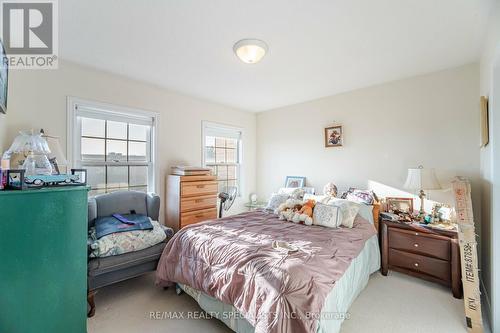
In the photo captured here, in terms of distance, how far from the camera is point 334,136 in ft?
12.2

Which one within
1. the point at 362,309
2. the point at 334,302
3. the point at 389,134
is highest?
the point at 389,134

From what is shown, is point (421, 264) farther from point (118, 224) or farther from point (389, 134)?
point (118, 224)

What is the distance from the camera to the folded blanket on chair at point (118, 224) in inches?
87.2

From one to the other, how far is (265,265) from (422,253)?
2.06m

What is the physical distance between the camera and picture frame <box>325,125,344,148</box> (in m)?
3.63

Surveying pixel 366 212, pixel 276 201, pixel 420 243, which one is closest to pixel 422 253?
pixel 420 243

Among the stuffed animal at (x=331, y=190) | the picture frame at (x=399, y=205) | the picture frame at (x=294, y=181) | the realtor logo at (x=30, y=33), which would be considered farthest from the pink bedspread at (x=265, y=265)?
the realtor logo at (x=30, y=33)

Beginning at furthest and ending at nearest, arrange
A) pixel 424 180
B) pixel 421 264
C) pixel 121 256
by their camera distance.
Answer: pixel 424 180 < pixel 421 264 < pixel 121 256

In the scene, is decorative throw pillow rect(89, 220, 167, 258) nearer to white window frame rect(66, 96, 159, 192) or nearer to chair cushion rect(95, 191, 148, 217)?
chair cushion rect(95, 191, 148, 217)

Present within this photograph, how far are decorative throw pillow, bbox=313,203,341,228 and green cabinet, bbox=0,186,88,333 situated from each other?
220 centimetres

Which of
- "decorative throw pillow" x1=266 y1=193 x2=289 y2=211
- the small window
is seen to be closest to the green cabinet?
"decorative throw pillow" x1=266 y1=193 x2=289 y2=211

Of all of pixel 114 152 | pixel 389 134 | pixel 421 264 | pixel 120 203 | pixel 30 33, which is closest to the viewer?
pixel 30 33

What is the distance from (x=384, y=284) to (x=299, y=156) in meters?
2.33

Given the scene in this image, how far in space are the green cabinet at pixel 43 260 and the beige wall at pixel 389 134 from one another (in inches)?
134
